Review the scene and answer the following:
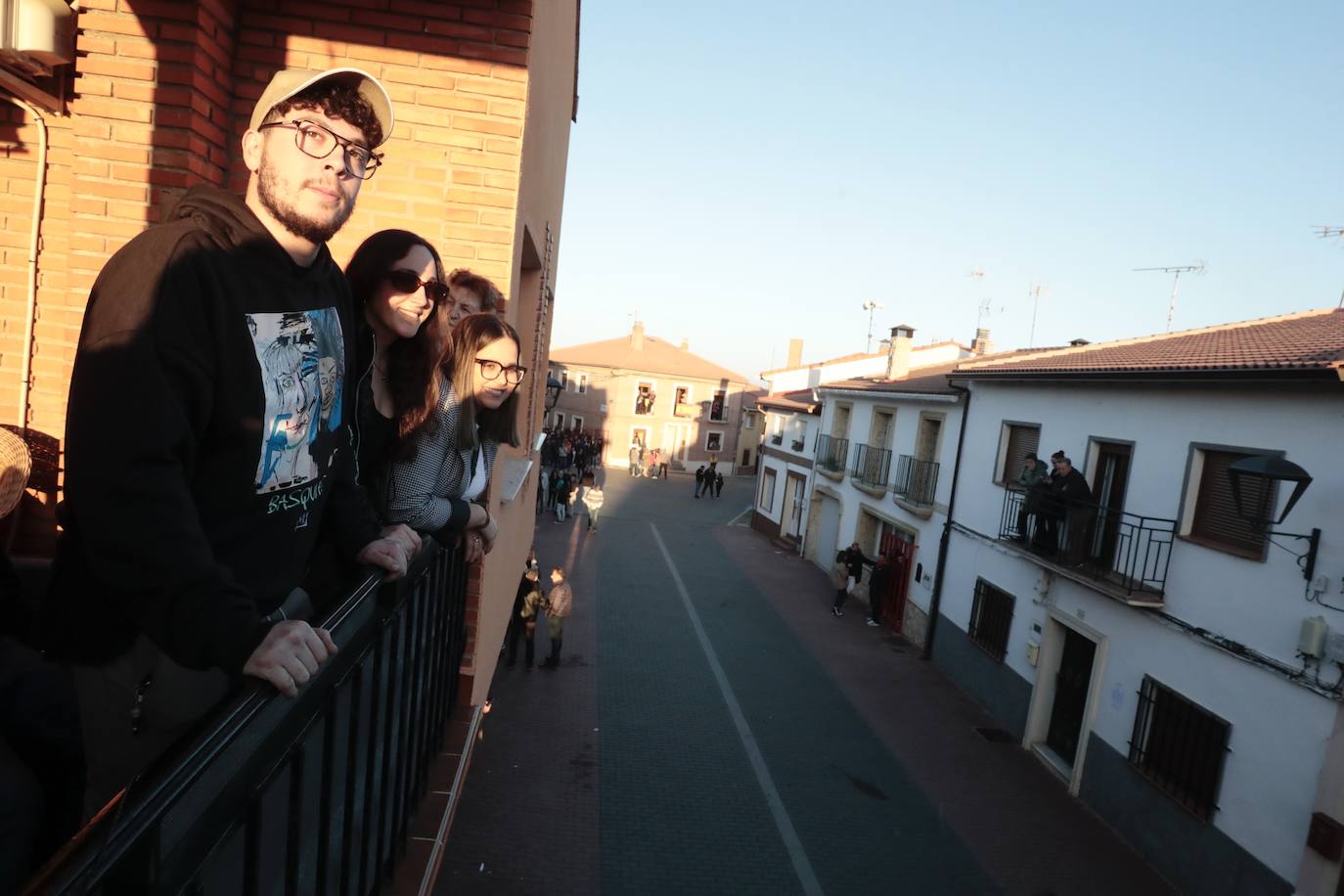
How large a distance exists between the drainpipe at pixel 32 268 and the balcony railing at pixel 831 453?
22290mm

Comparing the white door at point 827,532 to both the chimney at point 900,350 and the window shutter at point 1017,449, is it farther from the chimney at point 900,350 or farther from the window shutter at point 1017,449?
the window shutter at point 1017,449

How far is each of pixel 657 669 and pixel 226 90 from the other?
13082 mm

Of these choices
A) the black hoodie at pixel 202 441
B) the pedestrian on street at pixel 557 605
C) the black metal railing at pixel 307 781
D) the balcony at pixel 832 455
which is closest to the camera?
the black metal railing at pixel 307 781

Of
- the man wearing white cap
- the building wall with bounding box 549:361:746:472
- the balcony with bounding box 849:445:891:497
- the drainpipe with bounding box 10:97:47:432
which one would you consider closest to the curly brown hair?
the man wearing white cap

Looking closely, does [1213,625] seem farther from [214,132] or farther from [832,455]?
[832,455]

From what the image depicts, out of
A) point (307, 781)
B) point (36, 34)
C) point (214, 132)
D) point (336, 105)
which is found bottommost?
point (307, 781)

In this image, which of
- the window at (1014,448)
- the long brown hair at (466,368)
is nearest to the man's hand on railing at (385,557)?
the long brown hair at (466,368)

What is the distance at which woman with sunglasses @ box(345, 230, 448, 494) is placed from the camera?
7.96 feet

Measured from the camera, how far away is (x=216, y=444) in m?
1.52

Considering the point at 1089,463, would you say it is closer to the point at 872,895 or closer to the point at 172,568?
the point at 872,895

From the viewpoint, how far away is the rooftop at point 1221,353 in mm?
9086

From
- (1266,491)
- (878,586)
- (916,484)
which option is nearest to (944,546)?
(916,484)

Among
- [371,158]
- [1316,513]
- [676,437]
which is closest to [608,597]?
[1316,513]

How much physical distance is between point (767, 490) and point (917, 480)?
44.5 feet
